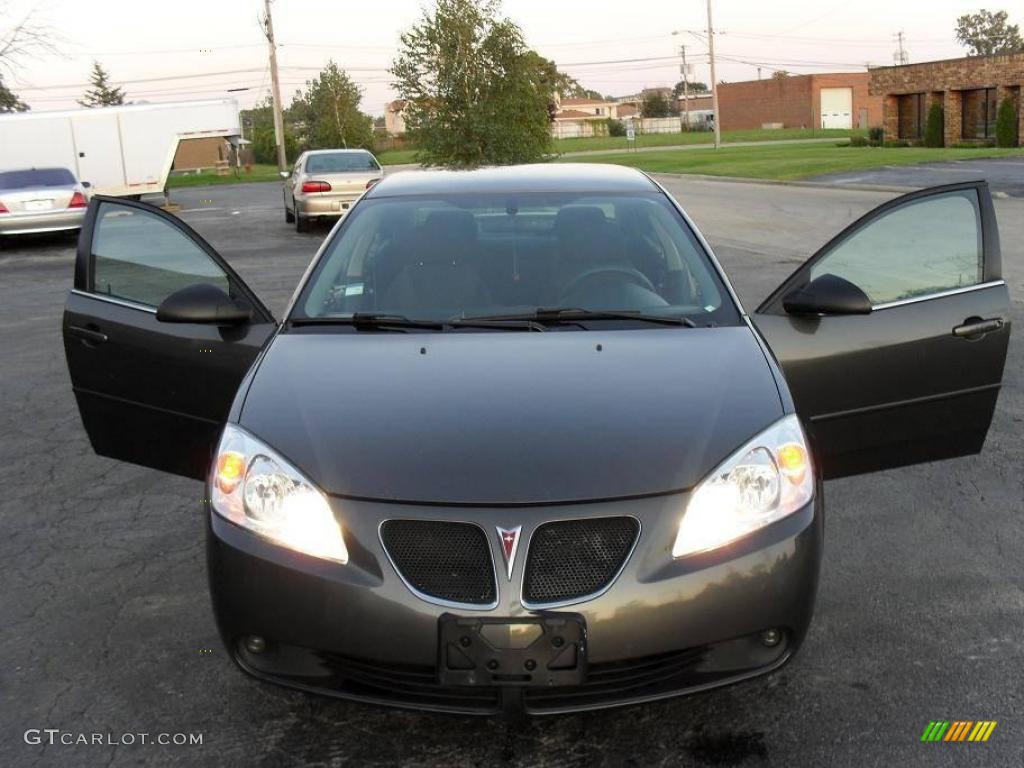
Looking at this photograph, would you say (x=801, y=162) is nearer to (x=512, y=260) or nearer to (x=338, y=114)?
(x=512, y=260)

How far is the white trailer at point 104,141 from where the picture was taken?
2894 centimetres

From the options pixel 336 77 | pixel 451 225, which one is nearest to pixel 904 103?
pixel 336 77

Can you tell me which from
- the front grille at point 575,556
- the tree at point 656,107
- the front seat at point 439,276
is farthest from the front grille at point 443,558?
the tree at point 656,107

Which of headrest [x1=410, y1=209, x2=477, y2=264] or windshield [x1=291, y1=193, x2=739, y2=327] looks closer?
windshield [x1=291, y1=193, x2=739, y2=327]

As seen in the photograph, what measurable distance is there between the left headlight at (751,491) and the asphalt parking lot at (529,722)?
62 centimetres

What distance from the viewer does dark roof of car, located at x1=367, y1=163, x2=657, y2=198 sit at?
4.55 m

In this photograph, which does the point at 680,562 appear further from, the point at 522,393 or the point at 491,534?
the point at 522,393

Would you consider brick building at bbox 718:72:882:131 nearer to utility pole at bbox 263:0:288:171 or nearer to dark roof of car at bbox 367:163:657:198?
utility pole at bbox 263:0:288:171

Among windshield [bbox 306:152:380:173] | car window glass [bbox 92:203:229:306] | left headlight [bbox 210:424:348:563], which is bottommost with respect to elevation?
left headlight [bbox 210:424:348:563]

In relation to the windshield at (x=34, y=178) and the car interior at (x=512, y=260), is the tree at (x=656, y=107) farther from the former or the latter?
the car interior at (x=512, y=260)

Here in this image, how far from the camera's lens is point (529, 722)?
2.94 m

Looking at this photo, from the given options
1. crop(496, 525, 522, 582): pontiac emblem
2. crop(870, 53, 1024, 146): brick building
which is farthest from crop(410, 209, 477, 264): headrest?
crop(870, 53, 1024, 146): brick building

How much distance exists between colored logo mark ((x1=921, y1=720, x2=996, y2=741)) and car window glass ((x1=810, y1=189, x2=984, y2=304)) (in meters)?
1.69

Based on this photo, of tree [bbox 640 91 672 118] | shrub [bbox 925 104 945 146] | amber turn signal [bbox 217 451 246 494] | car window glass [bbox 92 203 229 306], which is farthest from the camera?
tree [bbox 640 91 672 118]
